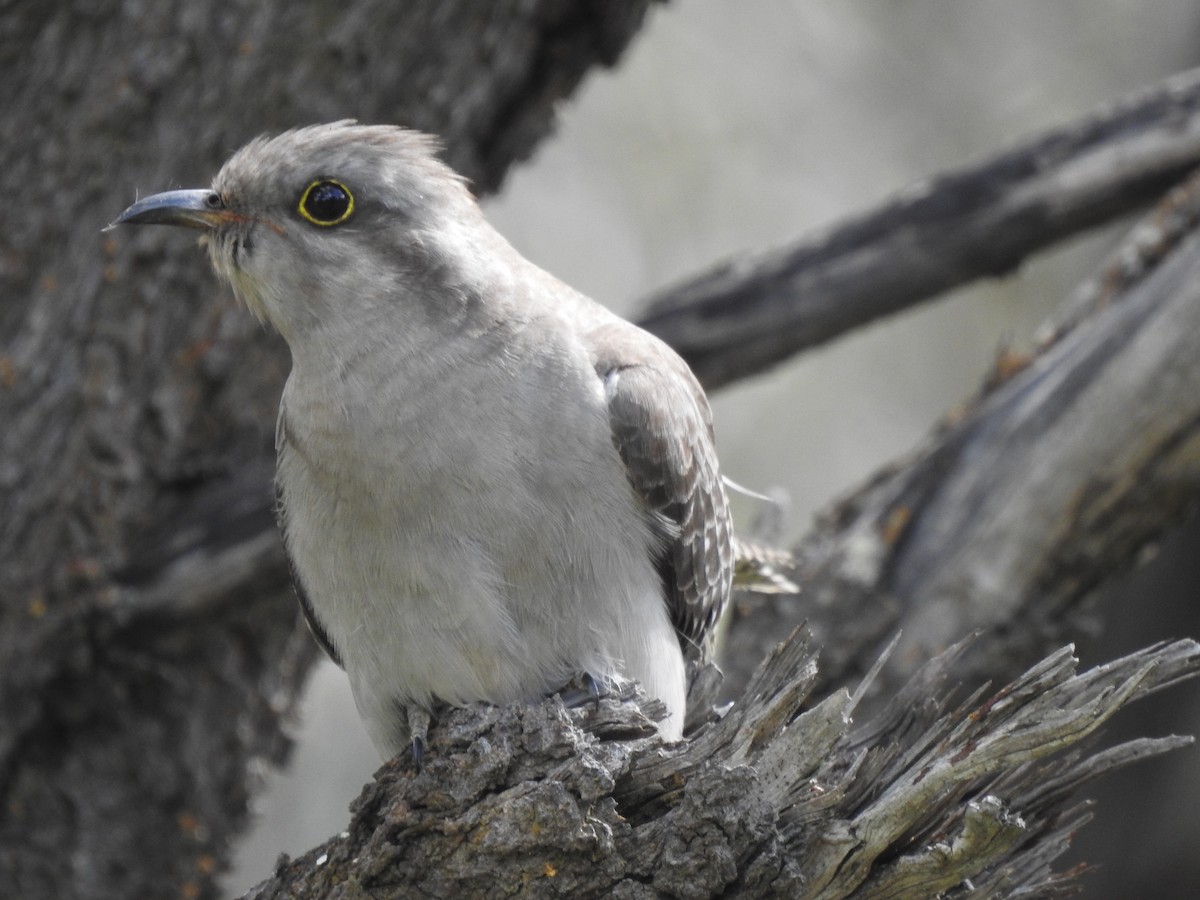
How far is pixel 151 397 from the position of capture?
5.55 metres

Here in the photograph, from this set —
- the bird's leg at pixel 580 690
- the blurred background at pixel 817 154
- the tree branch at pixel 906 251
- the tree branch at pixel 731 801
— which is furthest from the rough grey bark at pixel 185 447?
the blurred background at pixel 817 154

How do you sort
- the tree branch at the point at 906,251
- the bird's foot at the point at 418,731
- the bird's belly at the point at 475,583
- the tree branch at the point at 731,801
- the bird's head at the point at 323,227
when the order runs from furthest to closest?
1. the tree branch at the point at 906,251
2. the bird's head at the point at 323,227
3. the bird's belly at the point at 475,583
4. the bird's foot at the point at 418,731
5. the tree branch at the point at 731,801

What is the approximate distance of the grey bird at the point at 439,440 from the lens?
13.0 ft

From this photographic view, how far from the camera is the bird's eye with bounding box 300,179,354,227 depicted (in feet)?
13.7

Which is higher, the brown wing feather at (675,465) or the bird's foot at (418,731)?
the brown wing feather at (675,465)

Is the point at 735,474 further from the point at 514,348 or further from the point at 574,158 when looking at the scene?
the point at 514,348

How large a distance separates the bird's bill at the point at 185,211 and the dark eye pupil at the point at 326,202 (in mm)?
Answer: 250

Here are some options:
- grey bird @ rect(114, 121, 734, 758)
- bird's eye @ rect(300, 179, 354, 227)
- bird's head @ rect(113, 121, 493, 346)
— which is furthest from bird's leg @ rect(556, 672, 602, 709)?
bird's eye @ rect(300, 179, 354, 227)

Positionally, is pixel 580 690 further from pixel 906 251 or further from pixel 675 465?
pixel 906 251

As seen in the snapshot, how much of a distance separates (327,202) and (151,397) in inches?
68.9

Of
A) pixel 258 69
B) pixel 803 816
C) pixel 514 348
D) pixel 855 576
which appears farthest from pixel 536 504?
pixel 258 69

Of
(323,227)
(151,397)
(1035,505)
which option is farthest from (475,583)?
(1035,505)

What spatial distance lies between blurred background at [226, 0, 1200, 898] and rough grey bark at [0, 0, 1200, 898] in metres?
7.68

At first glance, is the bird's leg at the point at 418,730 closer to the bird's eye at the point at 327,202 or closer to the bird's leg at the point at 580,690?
the bird's leg at the point at 580,690
